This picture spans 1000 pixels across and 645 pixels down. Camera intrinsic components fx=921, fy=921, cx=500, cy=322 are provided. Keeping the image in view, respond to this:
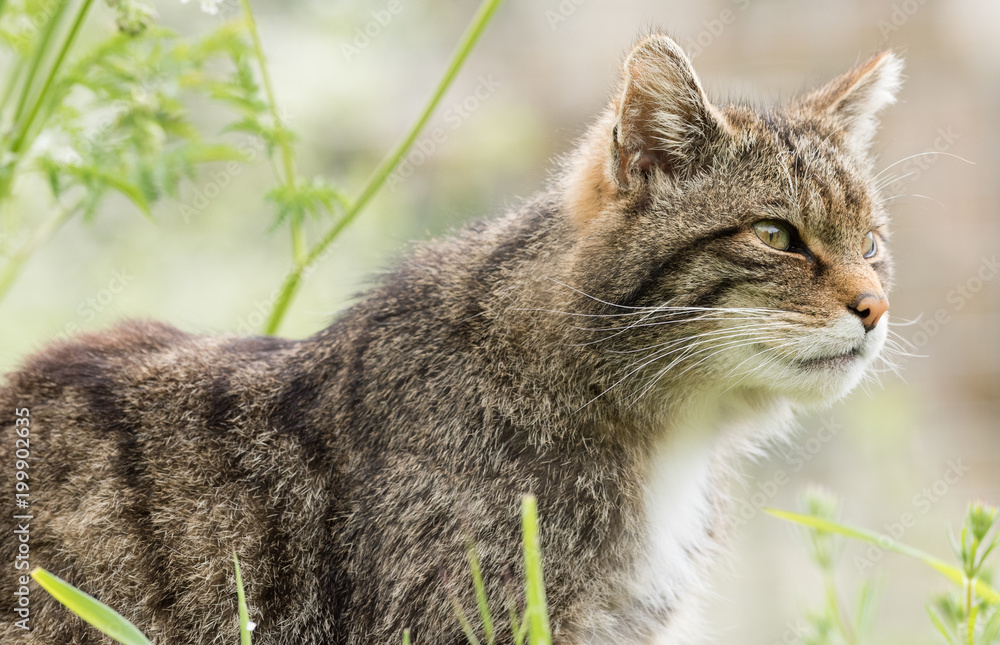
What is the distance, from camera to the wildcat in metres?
2.46

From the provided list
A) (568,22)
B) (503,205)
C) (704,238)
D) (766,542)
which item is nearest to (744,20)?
(568,22)

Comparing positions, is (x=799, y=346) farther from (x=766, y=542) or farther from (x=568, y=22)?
(x=568, y=22)

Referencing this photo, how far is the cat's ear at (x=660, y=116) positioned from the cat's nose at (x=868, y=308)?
61 cm

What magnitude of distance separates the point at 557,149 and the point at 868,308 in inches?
165

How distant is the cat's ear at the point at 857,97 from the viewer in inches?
121

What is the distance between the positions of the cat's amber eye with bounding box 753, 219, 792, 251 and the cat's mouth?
33 centimetres

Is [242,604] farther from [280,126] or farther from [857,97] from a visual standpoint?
[857,97]

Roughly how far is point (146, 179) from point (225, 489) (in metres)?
1.10

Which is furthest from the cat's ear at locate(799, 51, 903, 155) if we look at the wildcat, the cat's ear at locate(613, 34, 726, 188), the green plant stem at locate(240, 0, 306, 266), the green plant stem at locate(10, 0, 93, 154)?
the green plant stem at locate(10, 0, 93, 154)

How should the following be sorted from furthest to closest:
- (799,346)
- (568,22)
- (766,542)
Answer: (568,22), (766,542), (799,346)

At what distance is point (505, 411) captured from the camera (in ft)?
8.55

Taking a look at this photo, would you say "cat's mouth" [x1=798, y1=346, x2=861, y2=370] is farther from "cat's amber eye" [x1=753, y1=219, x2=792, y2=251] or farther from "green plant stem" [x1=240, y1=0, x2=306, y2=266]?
"green plant stem" [x1=240, y1=0, x2=306, y2=266]

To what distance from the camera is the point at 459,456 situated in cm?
253

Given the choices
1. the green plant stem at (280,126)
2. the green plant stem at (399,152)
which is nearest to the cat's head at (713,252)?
the green plant stem at (399,152)
